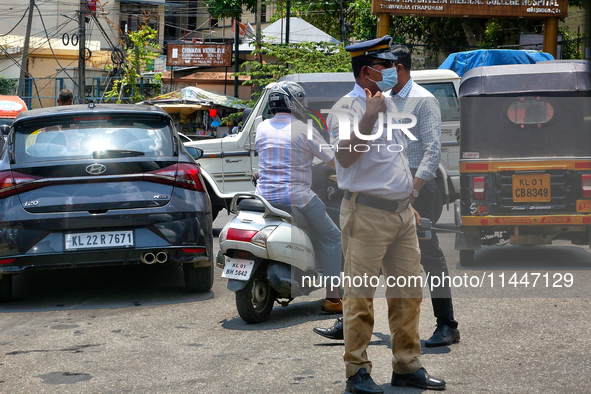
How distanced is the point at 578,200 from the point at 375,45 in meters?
3.76

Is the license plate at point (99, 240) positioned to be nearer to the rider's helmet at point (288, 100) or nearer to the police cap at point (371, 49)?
the rider's helmet at point (288, 100)

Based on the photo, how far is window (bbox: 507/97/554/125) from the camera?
649 cm

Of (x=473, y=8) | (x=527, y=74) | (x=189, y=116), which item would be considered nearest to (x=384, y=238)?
(x=527, y=74)

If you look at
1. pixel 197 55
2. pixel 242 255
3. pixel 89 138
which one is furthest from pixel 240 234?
pixel 197 55

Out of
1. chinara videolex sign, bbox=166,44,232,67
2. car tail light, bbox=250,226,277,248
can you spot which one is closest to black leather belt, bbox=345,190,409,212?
car tail light, bbox=250,226,277,248

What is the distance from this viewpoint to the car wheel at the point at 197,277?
6035 mm

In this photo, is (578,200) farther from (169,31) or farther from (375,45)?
(169,31)

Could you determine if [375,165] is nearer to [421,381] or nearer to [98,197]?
[421,381]

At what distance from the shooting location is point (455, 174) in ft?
31.7

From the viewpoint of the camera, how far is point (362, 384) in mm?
3537

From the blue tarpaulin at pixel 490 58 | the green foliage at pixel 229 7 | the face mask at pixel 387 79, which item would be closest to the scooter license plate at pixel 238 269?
the face mask at pixel 387 79

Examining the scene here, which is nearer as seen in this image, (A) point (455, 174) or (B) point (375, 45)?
(B) point (375, 45)

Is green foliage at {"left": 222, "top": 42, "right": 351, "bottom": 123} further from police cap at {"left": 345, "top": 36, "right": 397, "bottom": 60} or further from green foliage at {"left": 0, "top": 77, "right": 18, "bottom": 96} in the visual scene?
green foliage at {"left": 0, "top": 77, "right": 18, "bottom": 96}

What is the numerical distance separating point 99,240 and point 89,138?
34.6 inches
